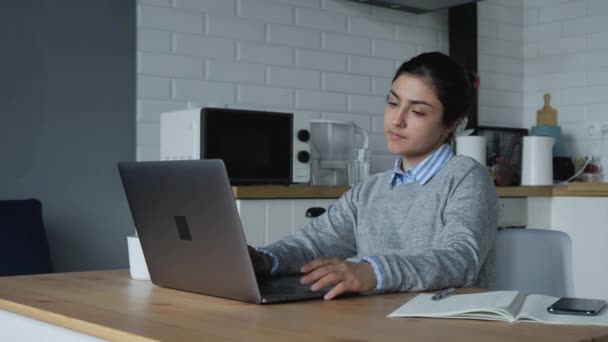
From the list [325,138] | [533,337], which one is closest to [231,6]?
[325,138]

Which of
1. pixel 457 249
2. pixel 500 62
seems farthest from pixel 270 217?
pixel 500 62

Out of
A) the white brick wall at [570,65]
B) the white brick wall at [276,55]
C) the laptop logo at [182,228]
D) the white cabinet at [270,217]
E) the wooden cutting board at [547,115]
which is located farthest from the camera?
the wooden cutting board at [547,115]

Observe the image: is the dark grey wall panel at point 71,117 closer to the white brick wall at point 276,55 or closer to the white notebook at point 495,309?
the white brick wall at point 276,55

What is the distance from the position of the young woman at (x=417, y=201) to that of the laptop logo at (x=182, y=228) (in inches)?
8.1

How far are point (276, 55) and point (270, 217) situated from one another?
105 cm

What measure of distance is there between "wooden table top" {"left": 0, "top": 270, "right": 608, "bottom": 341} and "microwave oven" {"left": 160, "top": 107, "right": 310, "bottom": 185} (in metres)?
1.60

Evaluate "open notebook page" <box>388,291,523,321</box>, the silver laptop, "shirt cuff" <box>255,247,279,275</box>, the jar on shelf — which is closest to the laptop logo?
the silver laptop

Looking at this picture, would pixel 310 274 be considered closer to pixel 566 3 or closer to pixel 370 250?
pixel 370 250

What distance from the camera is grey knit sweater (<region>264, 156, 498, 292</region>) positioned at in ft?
4.76

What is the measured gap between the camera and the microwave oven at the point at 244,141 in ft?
10.2

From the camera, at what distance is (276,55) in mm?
3828

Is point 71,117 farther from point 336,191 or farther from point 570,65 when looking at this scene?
point 570,65

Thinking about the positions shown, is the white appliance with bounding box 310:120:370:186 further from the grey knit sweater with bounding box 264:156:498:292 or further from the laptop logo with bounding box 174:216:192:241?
the laptop logo with bounding box 174:216:192:241

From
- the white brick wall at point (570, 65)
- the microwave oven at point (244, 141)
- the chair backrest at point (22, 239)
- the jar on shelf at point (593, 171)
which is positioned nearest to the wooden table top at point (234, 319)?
the chair backrest at point (22, 239)
